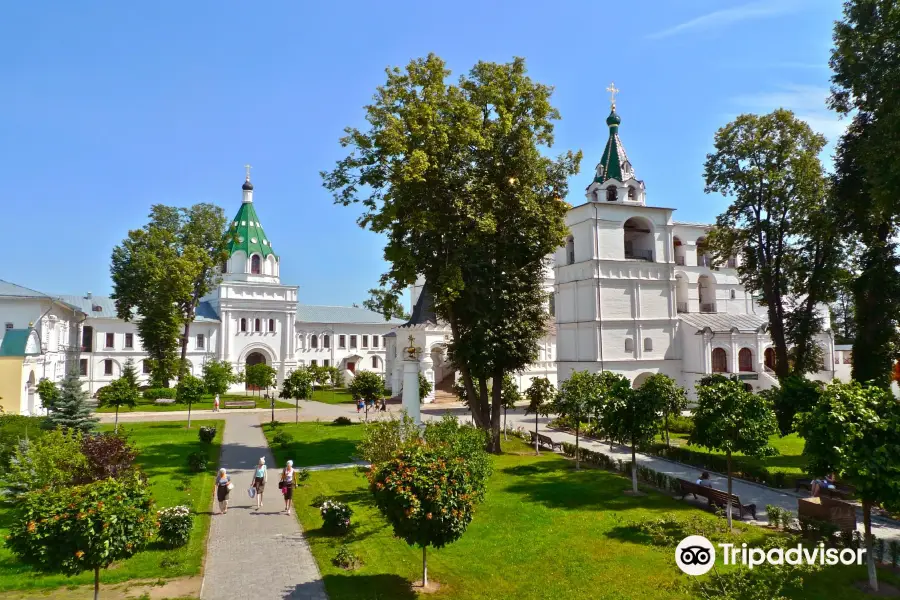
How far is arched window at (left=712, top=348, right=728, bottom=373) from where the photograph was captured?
39281 millimetres

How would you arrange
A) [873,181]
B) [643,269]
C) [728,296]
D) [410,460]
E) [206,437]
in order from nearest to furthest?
[410,460]
[873,181]
[206,437]
[643,269]
[728,296]

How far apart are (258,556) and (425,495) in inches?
201

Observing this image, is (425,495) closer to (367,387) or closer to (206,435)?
(206,435)

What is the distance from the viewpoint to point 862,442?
34.9 ft

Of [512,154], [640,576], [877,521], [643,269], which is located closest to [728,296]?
[643,269]

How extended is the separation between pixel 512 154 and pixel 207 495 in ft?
56.0

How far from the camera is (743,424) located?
50.9 ft

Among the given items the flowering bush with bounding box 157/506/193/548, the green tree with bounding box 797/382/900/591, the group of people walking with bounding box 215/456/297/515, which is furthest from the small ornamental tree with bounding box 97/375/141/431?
the green tree with bounding box 797/382/900/591

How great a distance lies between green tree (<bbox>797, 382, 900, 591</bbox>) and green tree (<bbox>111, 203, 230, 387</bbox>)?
41562 mm

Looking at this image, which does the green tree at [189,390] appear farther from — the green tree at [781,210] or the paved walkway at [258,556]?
the green tree at [781,210]

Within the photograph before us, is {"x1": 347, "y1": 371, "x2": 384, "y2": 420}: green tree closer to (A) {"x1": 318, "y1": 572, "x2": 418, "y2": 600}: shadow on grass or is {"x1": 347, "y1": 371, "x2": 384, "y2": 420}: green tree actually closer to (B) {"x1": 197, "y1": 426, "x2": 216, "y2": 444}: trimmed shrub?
(B) {"x1": 197, "y1": 426, "x2": 216, "y2": 444}: trimmed shrub

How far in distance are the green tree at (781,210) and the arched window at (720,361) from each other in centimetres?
1253

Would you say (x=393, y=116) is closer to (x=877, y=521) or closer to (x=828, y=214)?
(x=828, y=214)

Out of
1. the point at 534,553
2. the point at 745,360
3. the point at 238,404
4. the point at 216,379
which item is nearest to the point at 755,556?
the point at 534,553
